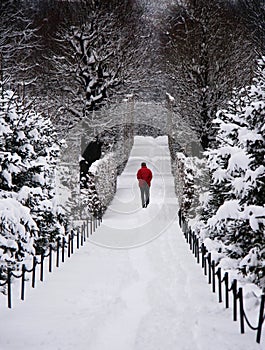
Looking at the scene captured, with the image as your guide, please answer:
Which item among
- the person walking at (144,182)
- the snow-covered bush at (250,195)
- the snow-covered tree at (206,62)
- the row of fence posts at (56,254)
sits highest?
the snow-covered tree at (206,62)

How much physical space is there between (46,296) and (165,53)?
17467 millimetres

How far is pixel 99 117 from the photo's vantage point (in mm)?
19750

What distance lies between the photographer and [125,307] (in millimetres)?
6172

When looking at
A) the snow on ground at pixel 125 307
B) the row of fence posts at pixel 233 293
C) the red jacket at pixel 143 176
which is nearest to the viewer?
the row of fence posts at pixel 233 293

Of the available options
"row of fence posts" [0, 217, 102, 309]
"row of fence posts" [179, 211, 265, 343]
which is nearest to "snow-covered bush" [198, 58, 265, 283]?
"row of fence posts" [179, 211, 265, 343]

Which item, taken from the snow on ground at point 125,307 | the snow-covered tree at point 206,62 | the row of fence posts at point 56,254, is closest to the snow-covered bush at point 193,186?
the snow on ground at point 125,307

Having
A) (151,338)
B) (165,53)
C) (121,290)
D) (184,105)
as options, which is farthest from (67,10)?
(151,338)

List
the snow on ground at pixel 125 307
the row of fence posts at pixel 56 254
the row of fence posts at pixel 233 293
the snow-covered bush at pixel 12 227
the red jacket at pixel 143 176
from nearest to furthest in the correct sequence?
the row of fence posts at pixel 233 293 → the snow on ground at pixel 125 307 → the snow-covered bush at pixel 12 227 → the row of fence posts at pixel 56 254 → the red jacket at pixel 143 176

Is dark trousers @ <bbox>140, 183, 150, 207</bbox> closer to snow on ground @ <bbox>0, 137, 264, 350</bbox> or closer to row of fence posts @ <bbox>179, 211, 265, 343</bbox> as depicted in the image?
snow on ground @ <bbox>0, 137, 264, 350</bbox>

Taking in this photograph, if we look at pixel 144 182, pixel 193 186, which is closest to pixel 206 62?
pixel 144 182

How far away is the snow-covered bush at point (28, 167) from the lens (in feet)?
21.3

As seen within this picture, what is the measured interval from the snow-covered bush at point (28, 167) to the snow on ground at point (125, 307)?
Answer: 966 millimetres

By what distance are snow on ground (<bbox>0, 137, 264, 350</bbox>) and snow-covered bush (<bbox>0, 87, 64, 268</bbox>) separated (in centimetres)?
97

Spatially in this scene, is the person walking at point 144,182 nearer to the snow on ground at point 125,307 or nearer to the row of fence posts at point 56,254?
the row of fence posts at point 56,254
